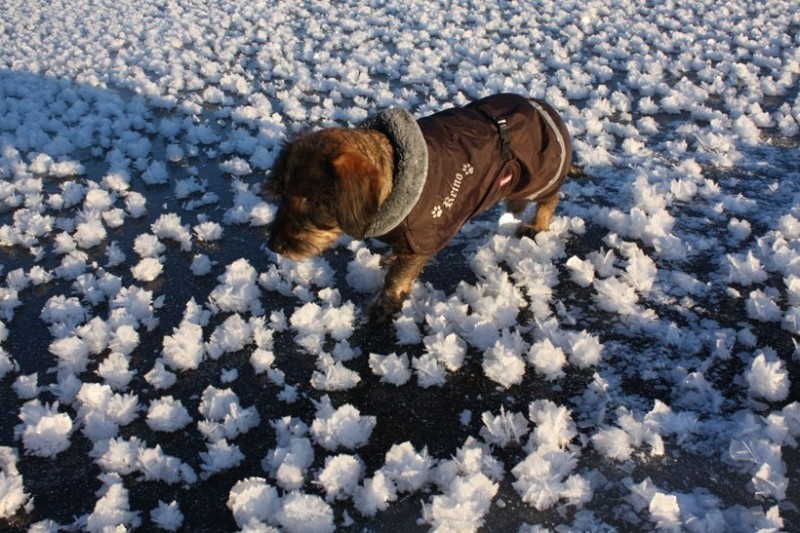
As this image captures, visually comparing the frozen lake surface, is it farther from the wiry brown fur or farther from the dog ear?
the dog ear

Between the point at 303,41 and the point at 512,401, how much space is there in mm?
8248

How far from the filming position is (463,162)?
350 cm

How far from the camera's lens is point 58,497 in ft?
9.19

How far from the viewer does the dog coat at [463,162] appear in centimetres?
324

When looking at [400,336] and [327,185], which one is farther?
[400,336]

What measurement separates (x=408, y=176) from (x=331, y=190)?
1.63ft

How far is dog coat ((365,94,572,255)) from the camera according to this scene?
128 inches

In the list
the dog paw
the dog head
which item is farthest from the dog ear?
the dog paw

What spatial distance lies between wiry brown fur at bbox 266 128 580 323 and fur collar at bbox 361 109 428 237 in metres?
0.05

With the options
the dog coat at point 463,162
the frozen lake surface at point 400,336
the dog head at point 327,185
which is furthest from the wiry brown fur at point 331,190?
the frozen lake surface at point 400,336

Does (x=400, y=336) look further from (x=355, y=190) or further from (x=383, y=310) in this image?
(x=355, y=190)

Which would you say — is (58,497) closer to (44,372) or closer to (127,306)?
(44,372)

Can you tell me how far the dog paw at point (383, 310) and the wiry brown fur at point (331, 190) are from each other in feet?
0.64

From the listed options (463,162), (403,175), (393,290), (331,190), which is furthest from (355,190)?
(393,290)
